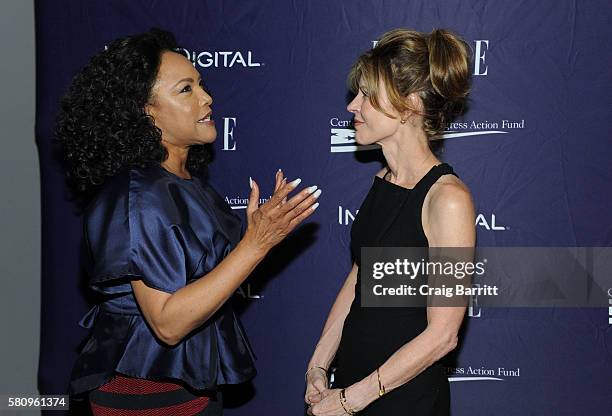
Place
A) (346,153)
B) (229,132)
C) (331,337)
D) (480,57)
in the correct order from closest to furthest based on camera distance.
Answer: (331,337), (480,57), (346,153), (229,132)

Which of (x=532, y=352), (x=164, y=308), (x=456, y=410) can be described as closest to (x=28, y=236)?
(x=164, y=308)

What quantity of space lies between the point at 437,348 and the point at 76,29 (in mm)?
2231

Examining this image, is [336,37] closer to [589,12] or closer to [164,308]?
[589,12]

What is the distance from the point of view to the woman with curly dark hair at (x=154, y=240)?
1.73 metres

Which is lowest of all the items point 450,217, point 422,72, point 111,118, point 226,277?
point 226,277

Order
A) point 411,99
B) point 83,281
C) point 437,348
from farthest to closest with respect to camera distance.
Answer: point 83,281
point 411,99
point 437,348

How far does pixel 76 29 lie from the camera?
3.14 meters

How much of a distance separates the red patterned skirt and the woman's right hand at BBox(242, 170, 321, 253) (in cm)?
46

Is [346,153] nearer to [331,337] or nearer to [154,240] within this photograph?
[331,337]

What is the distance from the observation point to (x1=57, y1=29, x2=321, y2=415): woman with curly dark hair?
173 cm

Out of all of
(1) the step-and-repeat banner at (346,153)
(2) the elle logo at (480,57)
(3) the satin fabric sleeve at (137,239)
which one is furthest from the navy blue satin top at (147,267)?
(2) the elle logo at (480,57)

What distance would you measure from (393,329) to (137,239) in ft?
2.25

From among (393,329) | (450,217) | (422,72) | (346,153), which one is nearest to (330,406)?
(393,329)

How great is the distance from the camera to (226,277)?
67.6 inches
